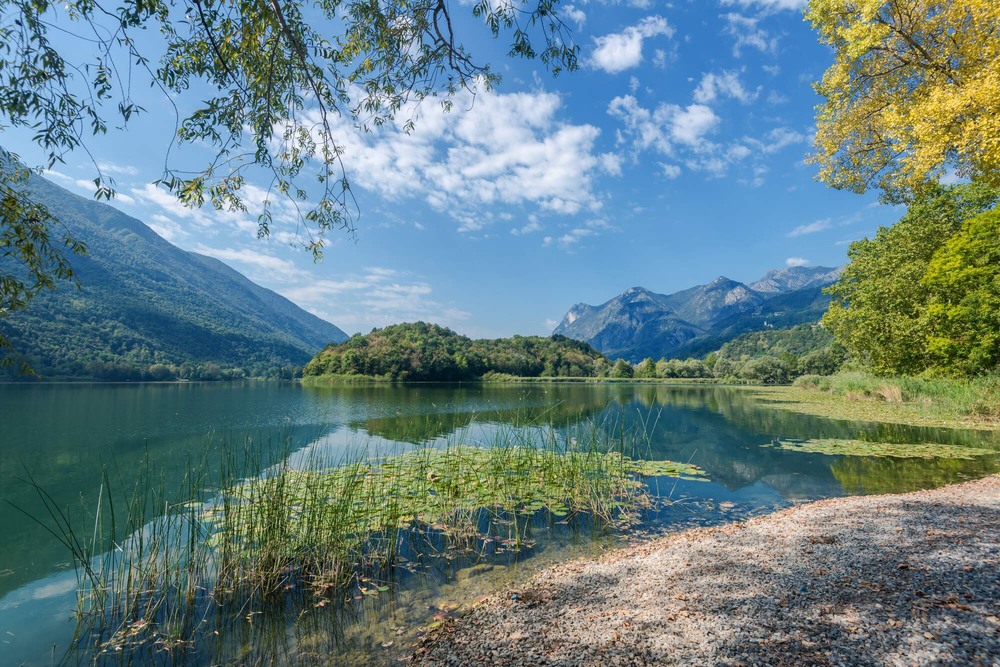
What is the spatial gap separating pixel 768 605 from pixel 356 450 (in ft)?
28.2

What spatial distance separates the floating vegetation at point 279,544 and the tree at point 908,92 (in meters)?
8.62

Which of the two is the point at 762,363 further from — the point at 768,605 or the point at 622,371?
the point at 768,605

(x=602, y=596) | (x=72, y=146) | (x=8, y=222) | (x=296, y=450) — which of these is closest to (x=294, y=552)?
(x=602, y=596)

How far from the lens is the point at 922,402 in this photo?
20984 mm

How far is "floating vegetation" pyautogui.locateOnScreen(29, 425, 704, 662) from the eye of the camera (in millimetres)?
4308

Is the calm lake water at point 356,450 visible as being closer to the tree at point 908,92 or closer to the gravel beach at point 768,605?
the gravel beach at point 768,605

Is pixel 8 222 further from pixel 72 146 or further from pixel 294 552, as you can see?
pixel 294 552

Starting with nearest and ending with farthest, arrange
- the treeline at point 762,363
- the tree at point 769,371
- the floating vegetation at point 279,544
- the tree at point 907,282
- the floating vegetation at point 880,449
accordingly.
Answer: the floating vegetation at point 279,544, the floating vegetation at point 880,449, the tree at point 907,282, the treeline at point 762,363, the tree at point 769,371

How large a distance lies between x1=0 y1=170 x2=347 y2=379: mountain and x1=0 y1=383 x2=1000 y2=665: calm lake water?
18988mm

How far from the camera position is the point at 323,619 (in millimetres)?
4492

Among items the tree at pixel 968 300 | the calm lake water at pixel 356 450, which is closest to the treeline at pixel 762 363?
the tree at pixel 968 300

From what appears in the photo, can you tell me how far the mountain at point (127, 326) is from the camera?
6338 centimetres

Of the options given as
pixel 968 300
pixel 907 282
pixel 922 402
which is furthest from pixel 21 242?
pixel 907 282

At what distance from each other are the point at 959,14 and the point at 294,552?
14407 millimetres
